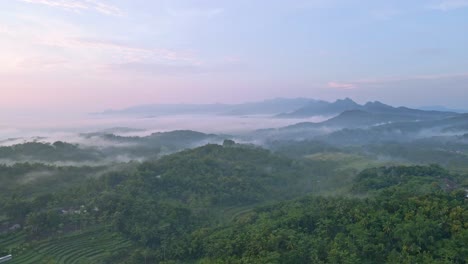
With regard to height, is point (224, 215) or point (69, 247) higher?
point (69, 247)

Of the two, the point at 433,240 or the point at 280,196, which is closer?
the point at 433,240

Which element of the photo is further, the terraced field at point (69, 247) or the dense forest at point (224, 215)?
the terraced field at point (69, 247)

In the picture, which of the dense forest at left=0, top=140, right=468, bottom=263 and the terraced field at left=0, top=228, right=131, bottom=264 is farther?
the terraced field at left=0, top=228, right=131, bottom=264

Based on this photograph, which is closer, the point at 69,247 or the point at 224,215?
the point at 69,247

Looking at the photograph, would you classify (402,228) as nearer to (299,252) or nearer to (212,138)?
(299,252)

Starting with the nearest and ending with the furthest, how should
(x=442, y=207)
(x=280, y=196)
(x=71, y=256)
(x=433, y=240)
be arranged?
(x=433, y=240) < (x=442, y=207) < (x=71, y=256) < (x=280, y=196)

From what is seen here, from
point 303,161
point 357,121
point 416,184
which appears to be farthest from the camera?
point 357,121

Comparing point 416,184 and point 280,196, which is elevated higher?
point 416,184

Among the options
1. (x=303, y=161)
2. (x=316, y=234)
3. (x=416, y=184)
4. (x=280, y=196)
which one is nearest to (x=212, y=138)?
(x=303, y=161)
